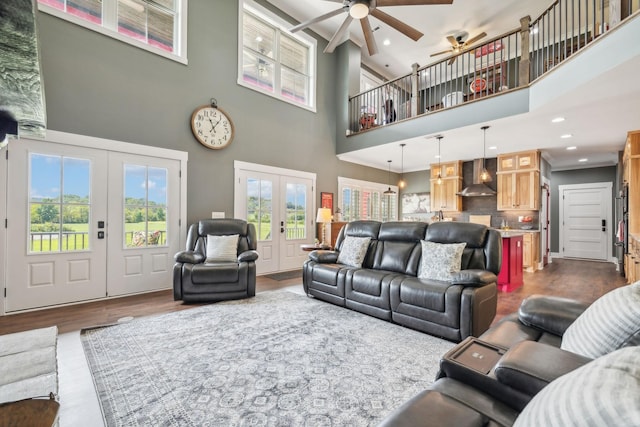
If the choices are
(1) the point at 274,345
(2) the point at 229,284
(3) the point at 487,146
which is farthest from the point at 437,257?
(3) the point at 487,146

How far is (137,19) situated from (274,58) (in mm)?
2493

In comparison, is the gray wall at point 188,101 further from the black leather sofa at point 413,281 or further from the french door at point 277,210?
the black leather sofa at point 413,281

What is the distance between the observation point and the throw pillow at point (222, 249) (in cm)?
404

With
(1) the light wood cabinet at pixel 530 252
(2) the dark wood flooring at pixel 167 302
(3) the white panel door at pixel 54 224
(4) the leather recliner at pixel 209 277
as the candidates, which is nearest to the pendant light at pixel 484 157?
(1) the light wood cabinet at pixel 530 252

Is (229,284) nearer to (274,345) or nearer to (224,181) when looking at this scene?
(274,345)

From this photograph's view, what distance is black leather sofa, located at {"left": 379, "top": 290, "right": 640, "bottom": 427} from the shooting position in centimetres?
51

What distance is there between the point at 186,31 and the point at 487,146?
6.16 meters

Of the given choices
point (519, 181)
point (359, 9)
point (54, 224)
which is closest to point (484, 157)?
point (519, 181)

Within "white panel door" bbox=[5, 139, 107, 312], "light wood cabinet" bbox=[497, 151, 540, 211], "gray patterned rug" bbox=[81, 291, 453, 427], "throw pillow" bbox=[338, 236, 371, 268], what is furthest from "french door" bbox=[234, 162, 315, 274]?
"light wood cabinet" bbox=[497, 151, 540, 211]

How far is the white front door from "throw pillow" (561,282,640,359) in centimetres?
901

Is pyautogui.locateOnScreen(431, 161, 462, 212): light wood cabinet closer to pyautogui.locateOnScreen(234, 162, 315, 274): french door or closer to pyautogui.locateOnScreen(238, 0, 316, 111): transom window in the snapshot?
pyautogui.locateOnScreen(234, 162, 315, 274): french door

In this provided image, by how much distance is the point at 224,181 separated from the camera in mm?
5105

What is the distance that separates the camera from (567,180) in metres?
8.37

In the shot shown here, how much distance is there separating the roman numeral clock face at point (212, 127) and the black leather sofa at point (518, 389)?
15.4 feet
